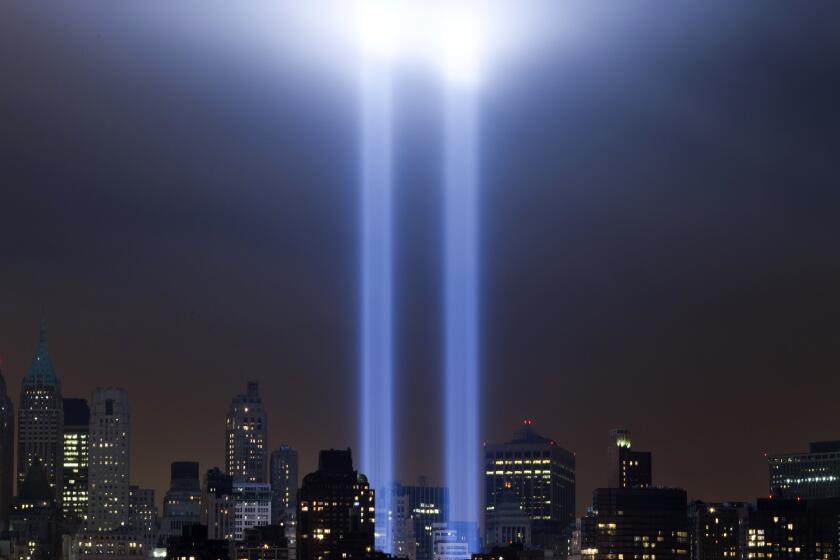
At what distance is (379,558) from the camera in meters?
198

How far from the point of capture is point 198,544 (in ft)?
639

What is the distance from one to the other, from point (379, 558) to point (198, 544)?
50.8 ft
